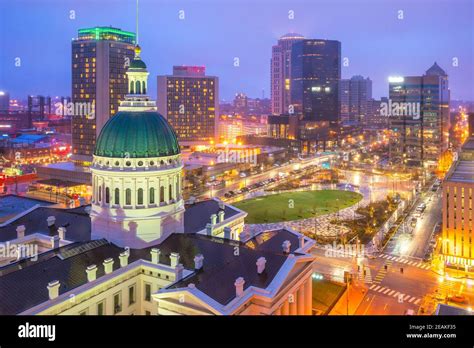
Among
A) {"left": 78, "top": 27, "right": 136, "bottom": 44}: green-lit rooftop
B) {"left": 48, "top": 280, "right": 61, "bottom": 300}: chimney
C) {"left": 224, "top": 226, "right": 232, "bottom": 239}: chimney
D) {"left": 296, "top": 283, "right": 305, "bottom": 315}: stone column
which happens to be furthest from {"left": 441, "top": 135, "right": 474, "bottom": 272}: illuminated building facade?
{"left": 78, "top": 27, "right": 136, "bottom": 44}: green-lit rooftop

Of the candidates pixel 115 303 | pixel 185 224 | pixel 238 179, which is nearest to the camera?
pixel 115 303

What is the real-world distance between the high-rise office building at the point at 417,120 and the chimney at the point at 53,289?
150624 millimetres

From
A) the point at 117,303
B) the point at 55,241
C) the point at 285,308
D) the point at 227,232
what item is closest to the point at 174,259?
the point at 117,303

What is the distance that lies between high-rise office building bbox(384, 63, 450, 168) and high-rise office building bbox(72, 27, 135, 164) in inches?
3747

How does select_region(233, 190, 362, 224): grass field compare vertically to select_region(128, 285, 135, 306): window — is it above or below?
below

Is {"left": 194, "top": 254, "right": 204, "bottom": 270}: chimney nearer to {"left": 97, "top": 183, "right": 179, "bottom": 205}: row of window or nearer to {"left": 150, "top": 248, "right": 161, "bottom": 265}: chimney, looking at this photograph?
{"left": 150, "top": 248, "right": 161, "bottom": 265}: chimney

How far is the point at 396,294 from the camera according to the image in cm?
5178

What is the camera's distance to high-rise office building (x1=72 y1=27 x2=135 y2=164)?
5281 inches

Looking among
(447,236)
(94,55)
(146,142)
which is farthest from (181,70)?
(146,142)

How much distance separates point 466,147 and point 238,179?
2377 inches

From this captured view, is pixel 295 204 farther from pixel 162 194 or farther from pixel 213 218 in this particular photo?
pixel 162 194

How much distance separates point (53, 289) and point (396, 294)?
3912 centimetres

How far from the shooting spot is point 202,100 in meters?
184
